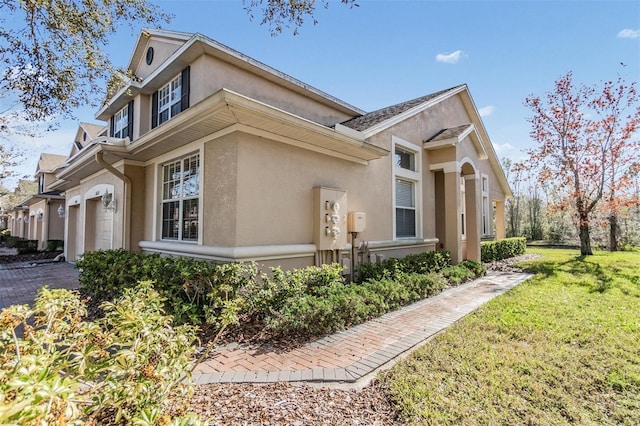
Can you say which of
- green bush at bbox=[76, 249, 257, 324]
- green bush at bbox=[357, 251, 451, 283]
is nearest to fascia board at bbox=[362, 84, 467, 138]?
green bush at bbox=[357, 251, 451, 283]

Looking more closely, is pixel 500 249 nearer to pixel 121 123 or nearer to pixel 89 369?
pixel 89 369

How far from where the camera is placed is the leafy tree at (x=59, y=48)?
5.62 meters

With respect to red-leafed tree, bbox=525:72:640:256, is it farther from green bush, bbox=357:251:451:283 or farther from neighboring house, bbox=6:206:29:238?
neighboring house, bbox=6:206:29:238

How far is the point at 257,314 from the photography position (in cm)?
575

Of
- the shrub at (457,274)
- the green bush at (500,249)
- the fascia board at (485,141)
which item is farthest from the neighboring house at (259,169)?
the green bush at (500,249)

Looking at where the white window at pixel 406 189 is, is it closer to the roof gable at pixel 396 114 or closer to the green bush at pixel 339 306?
the roof gable at pixel 396 114

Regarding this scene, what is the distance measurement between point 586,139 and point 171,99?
58.0 ft

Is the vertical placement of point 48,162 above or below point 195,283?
above

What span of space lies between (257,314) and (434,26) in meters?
8.81

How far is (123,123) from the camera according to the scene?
1204 centimetres

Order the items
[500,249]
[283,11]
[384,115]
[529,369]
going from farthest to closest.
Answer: [500,249] → [384,115] → [283,11] → [529,369]

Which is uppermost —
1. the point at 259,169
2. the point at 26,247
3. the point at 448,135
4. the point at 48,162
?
the point at 48,162

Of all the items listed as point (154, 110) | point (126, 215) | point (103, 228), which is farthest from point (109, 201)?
point (154, 110)

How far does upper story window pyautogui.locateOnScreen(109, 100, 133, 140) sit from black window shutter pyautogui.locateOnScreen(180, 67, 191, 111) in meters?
3.30
